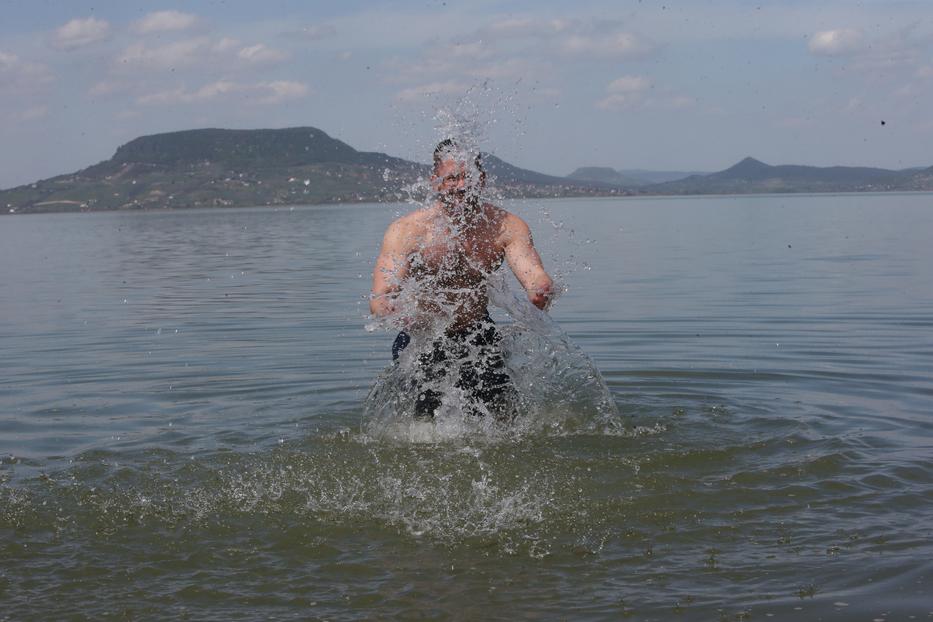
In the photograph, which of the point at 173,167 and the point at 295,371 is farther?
the point at 173,167

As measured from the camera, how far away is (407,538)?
5895mm

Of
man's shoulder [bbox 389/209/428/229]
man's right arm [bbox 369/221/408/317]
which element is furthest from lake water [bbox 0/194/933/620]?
man's right arm [bbox 369/221/408/317]

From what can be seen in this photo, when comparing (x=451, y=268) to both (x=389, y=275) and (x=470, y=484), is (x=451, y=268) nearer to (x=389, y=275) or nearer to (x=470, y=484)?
(x=389, y=275)

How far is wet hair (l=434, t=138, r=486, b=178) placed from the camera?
297 inches

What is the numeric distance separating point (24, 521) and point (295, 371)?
5.54 meters

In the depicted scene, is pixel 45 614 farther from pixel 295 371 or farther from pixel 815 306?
pixel 815 306

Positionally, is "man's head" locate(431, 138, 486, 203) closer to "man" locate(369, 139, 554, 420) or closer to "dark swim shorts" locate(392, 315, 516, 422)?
"man" locate(369, 139, 554, 420)

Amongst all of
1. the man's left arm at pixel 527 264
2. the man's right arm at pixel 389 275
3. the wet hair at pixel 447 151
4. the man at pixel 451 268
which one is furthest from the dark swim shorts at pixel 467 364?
the wet hair at pixel 447 151

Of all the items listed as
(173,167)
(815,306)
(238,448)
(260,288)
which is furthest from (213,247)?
(173,167)

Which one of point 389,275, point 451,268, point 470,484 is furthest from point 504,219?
point 470,484

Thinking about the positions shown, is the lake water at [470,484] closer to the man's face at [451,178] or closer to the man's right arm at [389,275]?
the man's face at [451,178]

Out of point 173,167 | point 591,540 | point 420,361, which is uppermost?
point 173,167

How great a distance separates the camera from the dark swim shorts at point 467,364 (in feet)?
25.0

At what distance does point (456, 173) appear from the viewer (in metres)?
7.48
